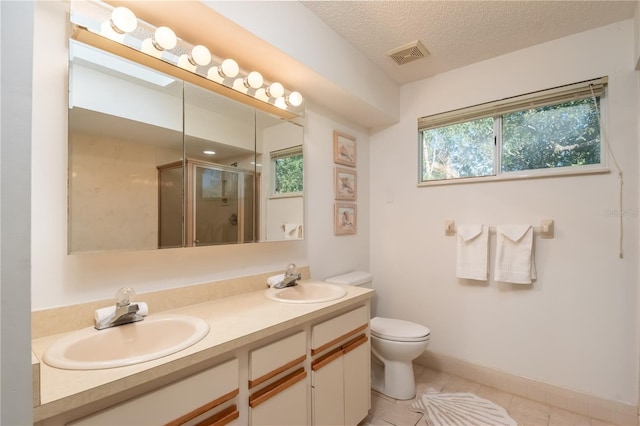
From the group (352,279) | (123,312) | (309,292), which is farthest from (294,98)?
(123,312)

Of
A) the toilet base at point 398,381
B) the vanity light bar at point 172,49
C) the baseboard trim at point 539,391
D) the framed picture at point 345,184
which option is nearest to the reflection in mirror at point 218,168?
the vanity light bar at point 172,49

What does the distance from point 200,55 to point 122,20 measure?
329mm

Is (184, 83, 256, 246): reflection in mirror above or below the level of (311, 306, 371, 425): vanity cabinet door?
above

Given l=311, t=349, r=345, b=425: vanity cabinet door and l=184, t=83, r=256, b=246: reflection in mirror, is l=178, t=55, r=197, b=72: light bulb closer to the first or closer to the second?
l=184, t=83, r=256, b=246: reflection in mirror

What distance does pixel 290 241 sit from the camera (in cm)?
212

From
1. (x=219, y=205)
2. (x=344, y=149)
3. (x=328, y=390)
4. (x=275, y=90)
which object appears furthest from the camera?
(x=344, y=149)

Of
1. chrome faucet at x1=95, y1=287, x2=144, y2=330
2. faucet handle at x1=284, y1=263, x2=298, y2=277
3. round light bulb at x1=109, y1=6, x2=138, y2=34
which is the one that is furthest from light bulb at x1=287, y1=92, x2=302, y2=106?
chrome faucet at x1=95, y1=287, x2=144, y2=330

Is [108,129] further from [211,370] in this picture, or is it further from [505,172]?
[505,172]

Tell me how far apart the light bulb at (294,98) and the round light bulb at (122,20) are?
92 centimetres

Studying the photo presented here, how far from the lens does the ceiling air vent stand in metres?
2.10

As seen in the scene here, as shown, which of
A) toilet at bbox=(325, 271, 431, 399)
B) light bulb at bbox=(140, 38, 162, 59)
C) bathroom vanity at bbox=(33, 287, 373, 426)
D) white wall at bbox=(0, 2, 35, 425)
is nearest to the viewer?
white wall at bbox=(0, 2, 35, 425)

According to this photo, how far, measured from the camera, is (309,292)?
2.01m

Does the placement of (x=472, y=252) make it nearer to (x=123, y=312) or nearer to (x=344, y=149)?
(x=344, y=149)

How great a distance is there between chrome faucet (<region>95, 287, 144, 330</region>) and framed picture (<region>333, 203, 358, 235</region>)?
155 centimetres
